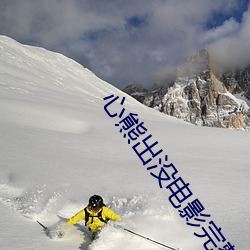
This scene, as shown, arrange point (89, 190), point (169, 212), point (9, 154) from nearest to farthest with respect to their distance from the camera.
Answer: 1. point (169, 212)
2. point (89, 190)
3. point (9, 154)

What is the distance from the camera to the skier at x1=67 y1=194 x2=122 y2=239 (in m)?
5.64

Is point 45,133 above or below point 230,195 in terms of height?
above

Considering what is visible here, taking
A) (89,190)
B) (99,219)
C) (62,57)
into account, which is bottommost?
(99,219)

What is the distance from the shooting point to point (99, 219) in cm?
573

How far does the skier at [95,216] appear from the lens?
222 inches

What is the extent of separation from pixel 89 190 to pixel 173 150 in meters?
5.26

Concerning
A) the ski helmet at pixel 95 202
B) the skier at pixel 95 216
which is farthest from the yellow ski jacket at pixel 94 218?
the ski helmet at pixel 95 202

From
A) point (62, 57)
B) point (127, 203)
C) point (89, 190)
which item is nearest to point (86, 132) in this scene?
point (89, 190)

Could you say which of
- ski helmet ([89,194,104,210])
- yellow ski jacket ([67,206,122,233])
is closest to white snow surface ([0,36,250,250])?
yellow ski jacket ([67,206,122,233])

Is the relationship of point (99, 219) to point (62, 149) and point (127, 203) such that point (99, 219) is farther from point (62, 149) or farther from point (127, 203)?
point (62, 149)

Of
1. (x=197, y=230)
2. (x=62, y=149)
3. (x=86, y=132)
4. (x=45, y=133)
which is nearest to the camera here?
(x=197, y=230)

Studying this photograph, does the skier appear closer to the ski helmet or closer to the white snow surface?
the ski helmet

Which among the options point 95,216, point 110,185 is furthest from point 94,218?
point 110,185

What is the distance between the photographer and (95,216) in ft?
18.8
